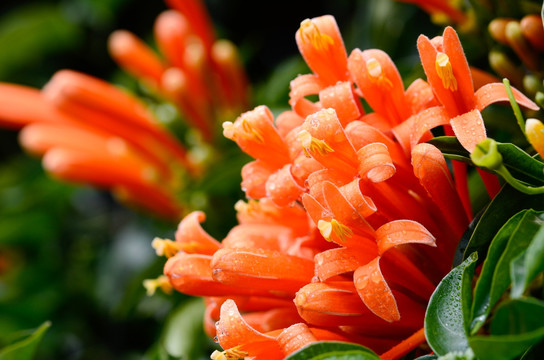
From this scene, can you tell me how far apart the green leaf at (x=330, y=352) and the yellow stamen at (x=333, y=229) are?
9cm

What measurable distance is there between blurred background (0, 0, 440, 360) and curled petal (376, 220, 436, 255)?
26.5 inches

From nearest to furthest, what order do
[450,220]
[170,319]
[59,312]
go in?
[450,220]
[170,319]
[59,312]

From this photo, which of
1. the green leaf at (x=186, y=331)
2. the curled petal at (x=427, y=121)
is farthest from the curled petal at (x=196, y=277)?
the green leaf at (x=186, y=331)

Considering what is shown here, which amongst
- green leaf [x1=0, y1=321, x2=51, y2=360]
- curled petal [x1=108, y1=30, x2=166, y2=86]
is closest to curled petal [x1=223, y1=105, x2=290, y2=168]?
green leaf [x1=0, y1=321, x2=51, y2=360]

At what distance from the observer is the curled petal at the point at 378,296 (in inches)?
20.3

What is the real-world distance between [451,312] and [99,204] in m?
1.72

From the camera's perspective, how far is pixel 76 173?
1213 millimetres

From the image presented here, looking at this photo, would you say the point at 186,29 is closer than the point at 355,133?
No

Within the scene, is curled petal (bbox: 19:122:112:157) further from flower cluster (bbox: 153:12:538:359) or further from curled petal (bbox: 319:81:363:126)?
curled petal (bbox: 319:81:363:126)

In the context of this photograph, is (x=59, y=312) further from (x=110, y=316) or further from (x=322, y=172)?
(x=322, y=172)

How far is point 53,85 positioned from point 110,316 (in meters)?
0.67

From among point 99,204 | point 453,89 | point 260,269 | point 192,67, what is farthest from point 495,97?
point 99,204

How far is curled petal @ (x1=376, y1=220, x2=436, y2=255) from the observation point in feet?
1.72

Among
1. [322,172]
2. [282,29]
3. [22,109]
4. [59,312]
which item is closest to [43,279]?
[59,312]
